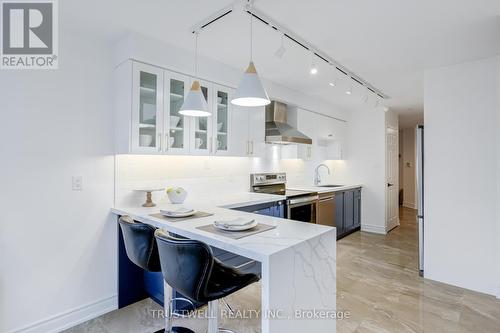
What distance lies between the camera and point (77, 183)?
2.32 m

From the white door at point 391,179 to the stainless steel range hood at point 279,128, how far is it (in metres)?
2.21

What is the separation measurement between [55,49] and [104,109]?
1.90 ft

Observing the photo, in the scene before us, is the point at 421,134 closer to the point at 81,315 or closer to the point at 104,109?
the point at 104,109

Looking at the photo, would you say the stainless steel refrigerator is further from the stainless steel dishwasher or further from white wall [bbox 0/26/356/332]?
white wall [bbox 0/26/356/332]

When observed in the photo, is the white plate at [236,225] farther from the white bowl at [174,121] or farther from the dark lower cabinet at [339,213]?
the dark lower cabinet at [339,213]

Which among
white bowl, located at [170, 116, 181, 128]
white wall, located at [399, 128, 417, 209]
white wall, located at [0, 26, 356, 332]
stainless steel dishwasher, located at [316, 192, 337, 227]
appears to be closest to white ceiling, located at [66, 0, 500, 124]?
white wall, located at [0, 26, 356, 332]

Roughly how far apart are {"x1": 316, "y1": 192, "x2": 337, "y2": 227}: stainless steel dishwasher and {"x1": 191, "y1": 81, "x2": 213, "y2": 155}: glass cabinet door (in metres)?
2.15

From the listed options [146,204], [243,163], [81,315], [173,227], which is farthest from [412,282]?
[81,315]

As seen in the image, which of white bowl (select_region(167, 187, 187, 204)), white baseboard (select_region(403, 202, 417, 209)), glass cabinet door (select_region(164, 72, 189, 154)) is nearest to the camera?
glass cabinet door (select_region(164, 72, 189, 154))

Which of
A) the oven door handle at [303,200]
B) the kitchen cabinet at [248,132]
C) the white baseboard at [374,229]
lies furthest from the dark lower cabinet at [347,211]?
the kitchen cabinet at [248,132]

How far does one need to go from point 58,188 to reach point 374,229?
5148 millimetres

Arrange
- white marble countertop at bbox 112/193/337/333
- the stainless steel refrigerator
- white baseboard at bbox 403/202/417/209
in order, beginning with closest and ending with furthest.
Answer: white marble countertop at bbox 112/193/337/333, the stainless steel refrigerator, white baseboard at bbox 403/202/417/209

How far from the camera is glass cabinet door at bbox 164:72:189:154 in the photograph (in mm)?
2568

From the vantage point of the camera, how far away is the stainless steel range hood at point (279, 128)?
3705mm
